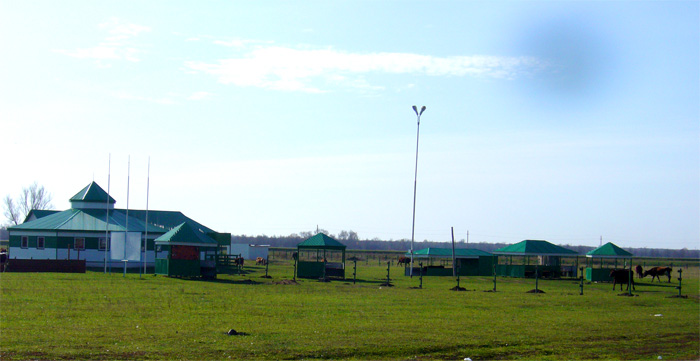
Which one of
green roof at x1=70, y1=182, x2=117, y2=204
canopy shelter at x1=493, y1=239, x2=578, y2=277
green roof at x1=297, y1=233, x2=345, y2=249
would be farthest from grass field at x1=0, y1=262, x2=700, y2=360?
green roof at x1=70, y1=182, x2=117, y2=204

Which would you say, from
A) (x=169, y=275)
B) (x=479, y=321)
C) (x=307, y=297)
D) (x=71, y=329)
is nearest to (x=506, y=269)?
(x=169, y=275)

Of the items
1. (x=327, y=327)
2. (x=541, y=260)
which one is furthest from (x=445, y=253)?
(x=327, y=327)

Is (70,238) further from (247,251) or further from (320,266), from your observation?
(247,251)

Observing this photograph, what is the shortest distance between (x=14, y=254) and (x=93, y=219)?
22.9ft

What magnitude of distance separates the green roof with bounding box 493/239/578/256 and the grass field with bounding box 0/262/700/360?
29506 mm

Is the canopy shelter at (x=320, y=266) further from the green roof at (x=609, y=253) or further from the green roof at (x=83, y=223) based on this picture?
the green roof at (x=609, y=253)

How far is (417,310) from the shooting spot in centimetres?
2419

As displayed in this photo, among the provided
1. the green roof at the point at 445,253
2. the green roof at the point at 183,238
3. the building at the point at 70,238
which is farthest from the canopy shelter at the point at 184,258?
the green roof at the point at 445,253

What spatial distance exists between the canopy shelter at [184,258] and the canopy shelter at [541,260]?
24753mm

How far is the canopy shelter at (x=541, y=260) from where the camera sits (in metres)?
57.7

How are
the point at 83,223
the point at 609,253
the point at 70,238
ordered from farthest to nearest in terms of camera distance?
the point at 83,223 → the point at 70,238 → the point at 609,253

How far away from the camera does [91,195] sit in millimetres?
65188

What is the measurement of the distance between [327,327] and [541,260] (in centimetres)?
4699

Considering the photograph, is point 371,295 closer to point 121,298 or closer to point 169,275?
point 121,298
